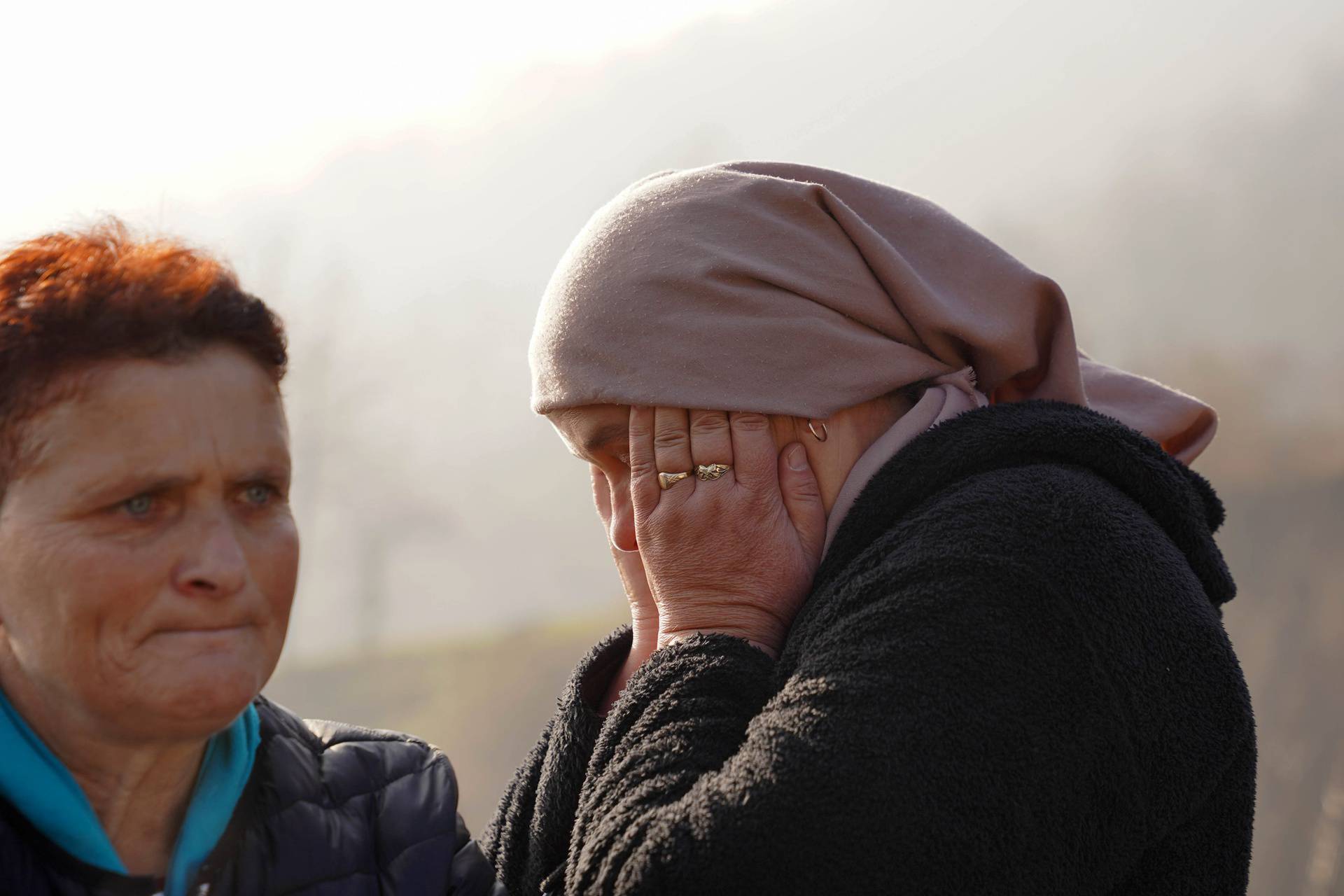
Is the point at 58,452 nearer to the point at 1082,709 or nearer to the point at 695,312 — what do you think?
the point at 695,312

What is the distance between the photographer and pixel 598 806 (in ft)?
4.55

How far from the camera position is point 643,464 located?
1596mm

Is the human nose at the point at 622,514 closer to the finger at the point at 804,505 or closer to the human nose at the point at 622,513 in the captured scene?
the human nose at the point at 622,513

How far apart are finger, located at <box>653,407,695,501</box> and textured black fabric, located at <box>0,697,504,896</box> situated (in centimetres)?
46

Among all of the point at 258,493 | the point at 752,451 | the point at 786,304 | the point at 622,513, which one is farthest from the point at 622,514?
the point at 258,493

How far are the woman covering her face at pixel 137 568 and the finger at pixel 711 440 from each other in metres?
0.58

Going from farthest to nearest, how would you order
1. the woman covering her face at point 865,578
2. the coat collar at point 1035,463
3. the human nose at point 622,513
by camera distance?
the human nose at point 622,513 < the coat collar at point 1035,463 < the woman covering her face at point 865,578

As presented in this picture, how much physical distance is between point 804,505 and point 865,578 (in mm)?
226

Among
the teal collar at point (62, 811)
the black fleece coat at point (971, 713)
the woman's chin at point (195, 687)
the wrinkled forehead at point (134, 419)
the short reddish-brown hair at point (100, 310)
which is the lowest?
the black fleece coat at point (971, 713)

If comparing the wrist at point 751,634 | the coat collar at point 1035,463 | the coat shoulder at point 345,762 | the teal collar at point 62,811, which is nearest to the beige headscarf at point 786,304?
the coat collar at point 1035,463

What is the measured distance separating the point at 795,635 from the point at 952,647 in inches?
8.1

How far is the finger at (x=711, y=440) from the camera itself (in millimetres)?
1564

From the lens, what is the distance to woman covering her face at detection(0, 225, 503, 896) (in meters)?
1.01

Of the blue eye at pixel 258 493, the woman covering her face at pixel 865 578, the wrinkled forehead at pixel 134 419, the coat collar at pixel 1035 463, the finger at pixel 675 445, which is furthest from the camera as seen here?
the finger at pixel 675 445
